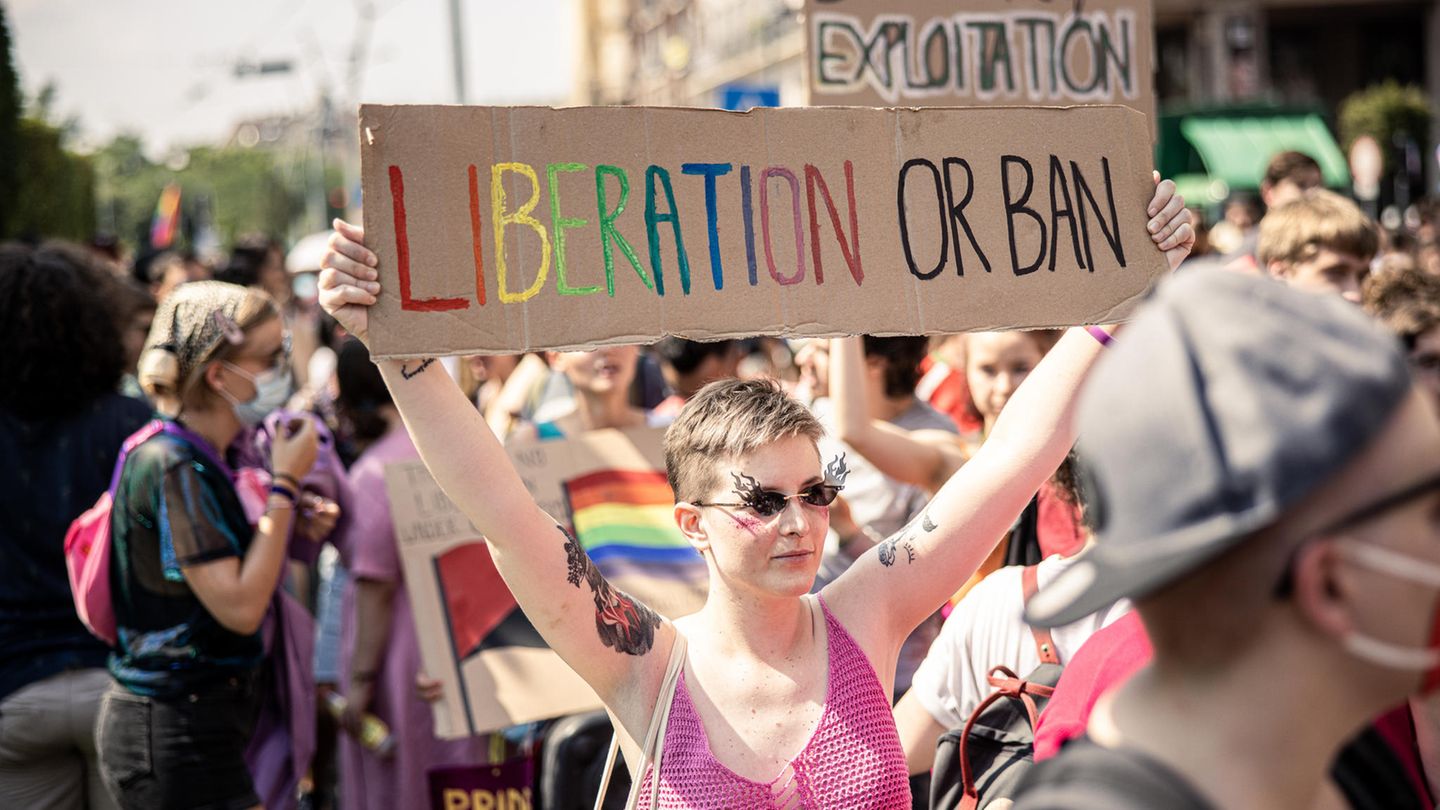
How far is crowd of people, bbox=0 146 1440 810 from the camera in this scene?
51.6 inches

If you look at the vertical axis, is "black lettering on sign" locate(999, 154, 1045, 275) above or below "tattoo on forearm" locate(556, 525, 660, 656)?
above

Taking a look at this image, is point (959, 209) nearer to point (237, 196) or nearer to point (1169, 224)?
point (1169, 224)

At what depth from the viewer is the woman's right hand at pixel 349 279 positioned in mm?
2264

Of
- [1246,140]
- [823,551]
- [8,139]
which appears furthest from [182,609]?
[1246,140]

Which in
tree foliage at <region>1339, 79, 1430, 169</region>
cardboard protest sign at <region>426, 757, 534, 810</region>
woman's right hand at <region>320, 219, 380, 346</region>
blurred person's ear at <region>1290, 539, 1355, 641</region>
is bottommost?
cardboard protest sign at <region>426, 757, 534, 810</region>

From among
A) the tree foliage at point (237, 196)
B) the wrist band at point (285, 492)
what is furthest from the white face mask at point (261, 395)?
the tree foliage at point (237, 196)

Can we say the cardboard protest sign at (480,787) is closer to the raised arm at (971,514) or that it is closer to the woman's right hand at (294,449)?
the woman's right hand at (294,449)

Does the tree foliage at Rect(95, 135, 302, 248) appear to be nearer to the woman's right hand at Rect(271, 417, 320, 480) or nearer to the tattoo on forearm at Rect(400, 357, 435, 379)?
the woman's right hand at Rect(271, 417, 320, 480)

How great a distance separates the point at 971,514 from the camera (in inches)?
104

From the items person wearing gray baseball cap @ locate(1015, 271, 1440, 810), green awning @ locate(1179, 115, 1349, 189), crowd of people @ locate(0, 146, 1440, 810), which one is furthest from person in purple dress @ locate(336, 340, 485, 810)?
green awning @ locate(1179, 115, 1349, 189)

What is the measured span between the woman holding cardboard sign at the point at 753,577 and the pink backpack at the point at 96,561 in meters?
1.63

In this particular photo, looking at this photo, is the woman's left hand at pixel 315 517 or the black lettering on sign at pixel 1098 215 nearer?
the black lettering on sign at pixel 1098 215

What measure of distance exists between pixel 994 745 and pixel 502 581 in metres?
2.33

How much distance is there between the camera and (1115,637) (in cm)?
191
